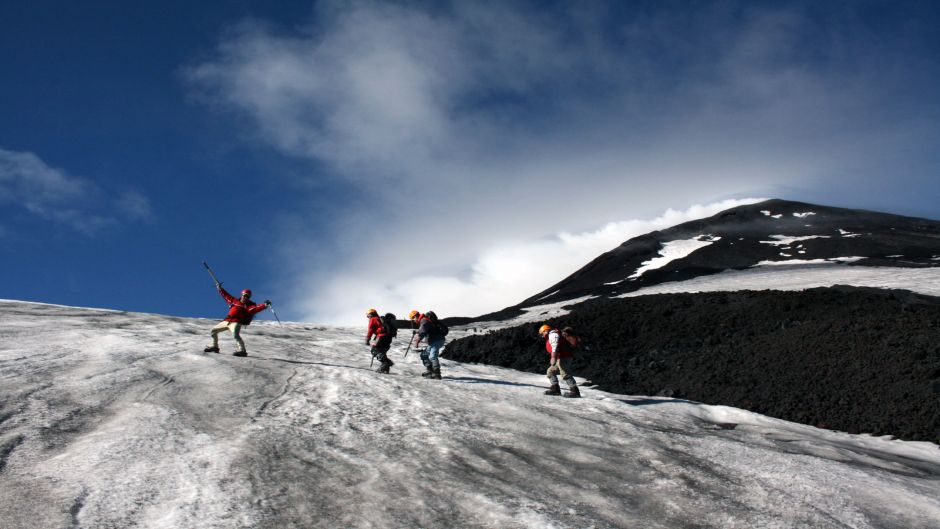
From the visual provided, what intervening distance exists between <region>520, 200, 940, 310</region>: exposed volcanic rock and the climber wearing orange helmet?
24.2 metres

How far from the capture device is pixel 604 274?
183 ft

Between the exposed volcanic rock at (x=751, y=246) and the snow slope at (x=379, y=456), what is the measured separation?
27189mm

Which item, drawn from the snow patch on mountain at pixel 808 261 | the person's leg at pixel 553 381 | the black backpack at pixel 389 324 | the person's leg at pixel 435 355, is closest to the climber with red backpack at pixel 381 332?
the black backpack at pixel 389 324

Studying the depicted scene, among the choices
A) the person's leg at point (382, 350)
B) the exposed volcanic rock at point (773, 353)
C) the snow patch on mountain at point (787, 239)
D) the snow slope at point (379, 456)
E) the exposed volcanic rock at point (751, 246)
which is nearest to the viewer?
the snow slope at point (379, 456)

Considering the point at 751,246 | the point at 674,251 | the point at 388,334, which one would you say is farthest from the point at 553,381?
the point at 674,251

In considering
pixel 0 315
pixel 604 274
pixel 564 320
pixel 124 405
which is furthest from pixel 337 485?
pixel 604 274

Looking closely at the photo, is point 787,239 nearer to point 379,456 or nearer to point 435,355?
point 435,355

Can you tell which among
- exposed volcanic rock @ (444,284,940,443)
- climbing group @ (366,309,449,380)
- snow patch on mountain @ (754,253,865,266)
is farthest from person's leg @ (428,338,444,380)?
snow patch on mountain @ (754,253,865,266)

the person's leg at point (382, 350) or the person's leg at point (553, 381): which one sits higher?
the person's leg at point (382, 350)

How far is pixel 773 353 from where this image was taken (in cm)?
Result: 2086

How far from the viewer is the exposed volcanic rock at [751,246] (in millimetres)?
47031

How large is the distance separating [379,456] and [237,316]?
9.85 m

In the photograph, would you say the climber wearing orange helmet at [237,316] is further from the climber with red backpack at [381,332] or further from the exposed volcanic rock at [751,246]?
the exposed volcanic rock at [751,246]

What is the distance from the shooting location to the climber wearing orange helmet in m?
17.4
